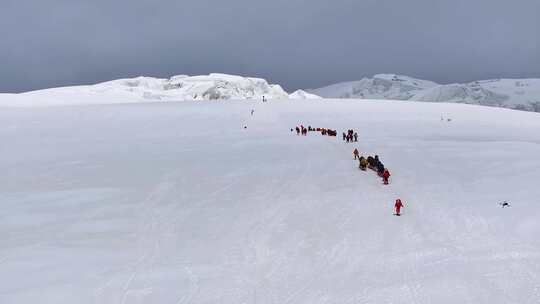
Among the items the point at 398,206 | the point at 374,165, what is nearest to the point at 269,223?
the point at 398,206

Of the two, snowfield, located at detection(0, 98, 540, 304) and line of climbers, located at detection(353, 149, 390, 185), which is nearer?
snowfield, located at detection(0, 98, 540, 304)

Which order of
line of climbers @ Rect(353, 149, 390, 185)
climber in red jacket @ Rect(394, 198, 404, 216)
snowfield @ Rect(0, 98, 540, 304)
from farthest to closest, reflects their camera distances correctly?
line of climbers @ Rect(353, 149, 390, 185), climber in red jacket @ Rect(394, 198, 404, 216), snowfield @ Rect(0, 98, 540, 304)

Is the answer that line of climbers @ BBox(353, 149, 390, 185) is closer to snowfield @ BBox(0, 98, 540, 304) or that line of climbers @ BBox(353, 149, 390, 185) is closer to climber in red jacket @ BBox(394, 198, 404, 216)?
snowfield @ BBox(0, 98, 540, 304)

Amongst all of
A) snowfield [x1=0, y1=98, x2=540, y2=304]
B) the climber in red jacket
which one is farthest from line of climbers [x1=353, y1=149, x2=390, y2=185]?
the climber in red jacket

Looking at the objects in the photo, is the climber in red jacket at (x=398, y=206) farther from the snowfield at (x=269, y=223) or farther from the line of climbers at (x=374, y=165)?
the line of climbers at (x=374, y=165)

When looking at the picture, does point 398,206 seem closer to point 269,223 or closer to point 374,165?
point 269,223

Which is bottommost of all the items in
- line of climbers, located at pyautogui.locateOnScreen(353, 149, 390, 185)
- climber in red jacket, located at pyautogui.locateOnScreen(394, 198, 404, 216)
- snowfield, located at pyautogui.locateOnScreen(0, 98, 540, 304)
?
snowfield, located at pyautogui.locateOnScreen(0, 98, 540, 304)

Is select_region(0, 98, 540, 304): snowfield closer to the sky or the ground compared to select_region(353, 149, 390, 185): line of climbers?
closer to the ground

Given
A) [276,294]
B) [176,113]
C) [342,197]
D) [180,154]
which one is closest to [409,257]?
[276,294]

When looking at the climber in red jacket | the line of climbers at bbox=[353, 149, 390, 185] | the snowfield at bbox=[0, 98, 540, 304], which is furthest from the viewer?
the line of climbers at bbox=[353, 149, 390, 185]
